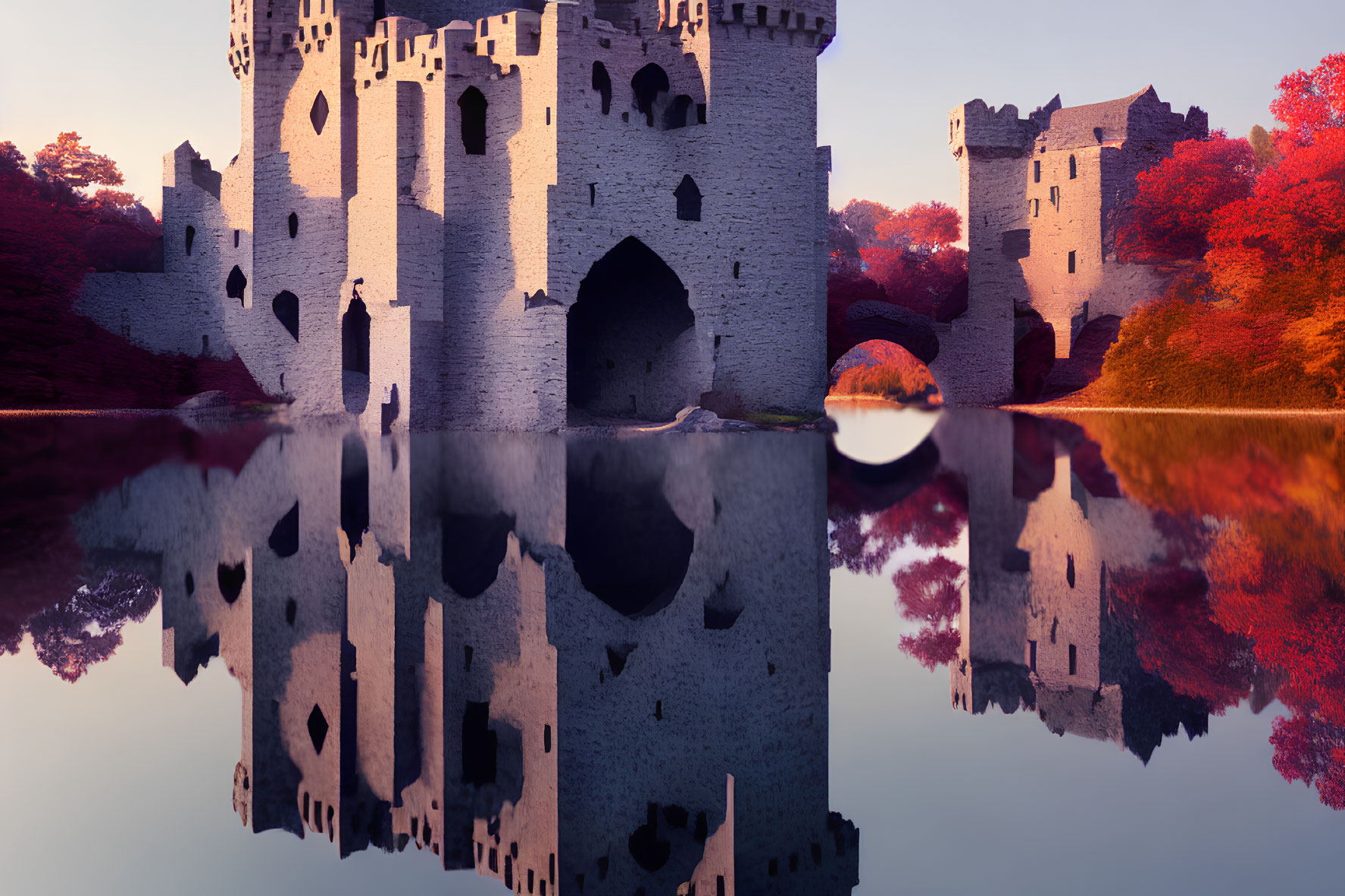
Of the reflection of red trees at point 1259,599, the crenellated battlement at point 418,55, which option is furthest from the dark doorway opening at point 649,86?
the reflection of red trees at point 1259,599

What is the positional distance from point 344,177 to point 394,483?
18526 millimetres

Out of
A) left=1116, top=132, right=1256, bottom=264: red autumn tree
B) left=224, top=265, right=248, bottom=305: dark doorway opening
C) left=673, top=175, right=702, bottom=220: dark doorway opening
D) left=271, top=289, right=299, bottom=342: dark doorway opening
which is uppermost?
left=1116, top=132, right=1256, bottom=264: red autumn tree

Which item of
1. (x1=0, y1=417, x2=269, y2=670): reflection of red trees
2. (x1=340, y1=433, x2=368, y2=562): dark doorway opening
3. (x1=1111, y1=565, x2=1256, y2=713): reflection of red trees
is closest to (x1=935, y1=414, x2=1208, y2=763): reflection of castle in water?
(x1=1111, y1=565, x2=1256, y2=713): reflection of red trees

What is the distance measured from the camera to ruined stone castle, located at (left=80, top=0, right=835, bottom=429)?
25.1 metres

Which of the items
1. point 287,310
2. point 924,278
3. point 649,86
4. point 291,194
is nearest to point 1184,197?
point 924,278

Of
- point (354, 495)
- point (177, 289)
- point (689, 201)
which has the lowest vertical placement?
point (354, 495)

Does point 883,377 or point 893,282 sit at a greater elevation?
point 893,282

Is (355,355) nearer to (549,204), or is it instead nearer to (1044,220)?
(549,204)

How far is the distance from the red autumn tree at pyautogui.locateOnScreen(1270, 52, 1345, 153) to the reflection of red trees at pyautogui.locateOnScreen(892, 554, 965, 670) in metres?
33.2

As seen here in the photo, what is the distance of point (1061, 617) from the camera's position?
18.1 ft

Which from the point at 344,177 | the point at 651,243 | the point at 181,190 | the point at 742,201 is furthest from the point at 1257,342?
the point at 181,190

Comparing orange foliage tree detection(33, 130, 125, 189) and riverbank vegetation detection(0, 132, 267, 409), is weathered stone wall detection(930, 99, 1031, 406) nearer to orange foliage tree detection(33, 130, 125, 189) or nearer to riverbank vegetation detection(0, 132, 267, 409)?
riverbank vegetation detection(0, 132, 267, 409)

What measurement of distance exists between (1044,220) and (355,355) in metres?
22.5

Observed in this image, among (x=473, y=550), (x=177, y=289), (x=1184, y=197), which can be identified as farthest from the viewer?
(x=1184, y=197)
